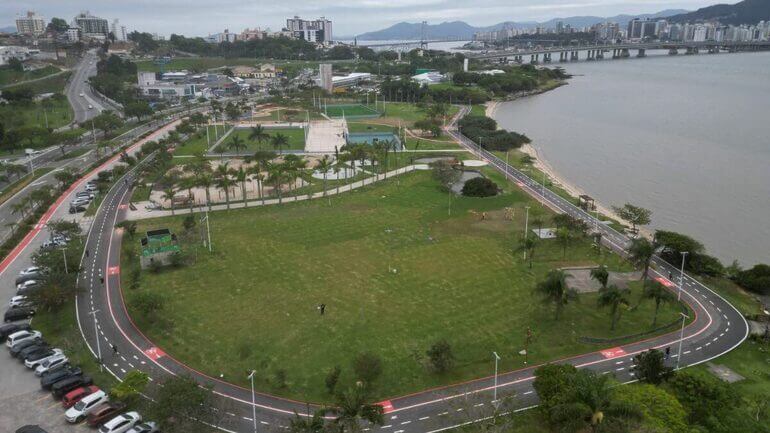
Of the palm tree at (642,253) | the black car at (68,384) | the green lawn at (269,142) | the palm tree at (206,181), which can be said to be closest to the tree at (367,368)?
the black car at (68,384)

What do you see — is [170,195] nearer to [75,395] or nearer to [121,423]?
[75,395]

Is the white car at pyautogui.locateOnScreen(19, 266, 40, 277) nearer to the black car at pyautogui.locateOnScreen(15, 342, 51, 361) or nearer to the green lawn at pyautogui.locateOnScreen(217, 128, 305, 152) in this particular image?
the black car at pyautogui.locateOnScreen(15, 342, 51, 361)

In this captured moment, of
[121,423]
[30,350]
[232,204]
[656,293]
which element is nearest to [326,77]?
[232,204]

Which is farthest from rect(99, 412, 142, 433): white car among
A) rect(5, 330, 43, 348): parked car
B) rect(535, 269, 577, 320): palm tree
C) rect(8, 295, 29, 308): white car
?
rect(535, 269, 577, 320): palm tree

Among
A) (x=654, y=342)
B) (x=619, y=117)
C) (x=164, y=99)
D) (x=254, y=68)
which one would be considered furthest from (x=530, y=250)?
(x=254, y=68)

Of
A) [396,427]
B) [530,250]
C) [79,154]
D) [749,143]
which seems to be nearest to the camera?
[396,427]

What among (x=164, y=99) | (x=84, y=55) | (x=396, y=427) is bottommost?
(x=396, y=427)

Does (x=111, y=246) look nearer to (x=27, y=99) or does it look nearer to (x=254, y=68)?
(x=27, y=99)
